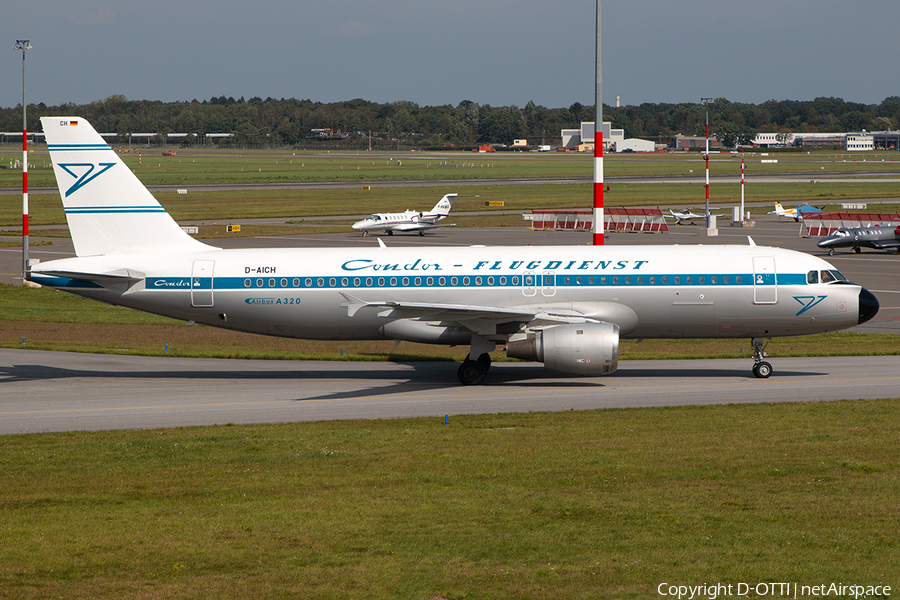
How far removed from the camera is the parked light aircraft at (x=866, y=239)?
73.2 metres

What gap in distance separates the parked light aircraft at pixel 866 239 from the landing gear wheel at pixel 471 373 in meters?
51.4

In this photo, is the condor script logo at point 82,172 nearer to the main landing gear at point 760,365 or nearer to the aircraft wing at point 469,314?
the aircraft wing at point 469,314

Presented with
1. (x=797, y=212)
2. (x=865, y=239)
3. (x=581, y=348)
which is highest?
(x=797, y=212)

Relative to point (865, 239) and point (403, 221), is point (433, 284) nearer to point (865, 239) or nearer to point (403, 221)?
point (865, 239)

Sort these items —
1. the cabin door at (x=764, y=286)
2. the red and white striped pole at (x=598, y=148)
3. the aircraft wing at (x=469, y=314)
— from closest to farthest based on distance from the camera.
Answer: the aircraft wing at (x=469, y=314) < the cabin door at (x=764, y=286) < the red and white striped pole at (x=598, y=148)

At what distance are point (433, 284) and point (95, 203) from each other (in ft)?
39.5

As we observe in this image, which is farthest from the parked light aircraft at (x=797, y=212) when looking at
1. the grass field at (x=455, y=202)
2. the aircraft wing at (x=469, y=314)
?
the aircraft wing at (x=469, y=314)

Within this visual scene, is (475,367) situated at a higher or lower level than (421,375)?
higher

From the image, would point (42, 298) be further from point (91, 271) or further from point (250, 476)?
point (250, 476)

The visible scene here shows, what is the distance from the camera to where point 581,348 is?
93.7 ft

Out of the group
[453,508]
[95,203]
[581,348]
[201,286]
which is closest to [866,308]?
[581,348]

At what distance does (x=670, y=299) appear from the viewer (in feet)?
99.9

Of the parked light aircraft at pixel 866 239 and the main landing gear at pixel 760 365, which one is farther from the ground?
the parked light aircraft at pixel 866 239

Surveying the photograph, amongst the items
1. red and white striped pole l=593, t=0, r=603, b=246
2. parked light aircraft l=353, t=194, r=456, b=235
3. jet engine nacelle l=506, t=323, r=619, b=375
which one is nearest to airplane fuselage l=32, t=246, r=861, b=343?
jet engine nacelle l=506, t=323, r=619, b=375
